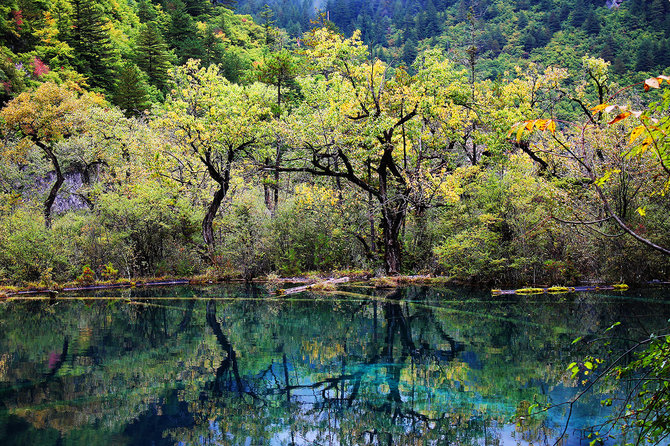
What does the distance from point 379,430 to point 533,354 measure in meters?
3.90

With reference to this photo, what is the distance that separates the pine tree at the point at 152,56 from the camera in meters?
40.0

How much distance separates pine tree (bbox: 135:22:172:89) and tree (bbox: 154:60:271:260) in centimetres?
2168

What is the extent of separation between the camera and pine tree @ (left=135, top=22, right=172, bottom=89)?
40.0 m

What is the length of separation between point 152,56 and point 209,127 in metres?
25.2

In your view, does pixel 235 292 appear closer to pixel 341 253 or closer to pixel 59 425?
pixel 341 253

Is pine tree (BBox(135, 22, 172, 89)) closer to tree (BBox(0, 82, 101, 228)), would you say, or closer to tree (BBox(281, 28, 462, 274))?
tree (BBox(0, 82, 101, 228))

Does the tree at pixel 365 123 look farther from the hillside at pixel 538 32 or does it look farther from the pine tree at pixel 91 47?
the pine tree at pixel 91 47

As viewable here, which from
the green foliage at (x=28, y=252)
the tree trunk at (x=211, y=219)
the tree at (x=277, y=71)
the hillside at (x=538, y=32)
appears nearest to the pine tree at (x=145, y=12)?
the hillside at (x=538, y=32)

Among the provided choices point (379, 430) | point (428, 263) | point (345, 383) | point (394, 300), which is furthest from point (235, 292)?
point (379, 430)

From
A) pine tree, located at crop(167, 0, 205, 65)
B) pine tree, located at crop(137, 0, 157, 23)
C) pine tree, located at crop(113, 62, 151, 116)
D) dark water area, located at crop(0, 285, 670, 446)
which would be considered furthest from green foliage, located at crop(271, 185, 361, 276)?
pine tree, located at crop(137, 0, 157, 23)

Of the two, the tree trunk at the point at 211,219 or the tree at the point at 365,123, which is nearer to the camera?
the tree at the point at 365,123

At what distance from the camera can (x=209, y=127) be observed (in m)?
19.5

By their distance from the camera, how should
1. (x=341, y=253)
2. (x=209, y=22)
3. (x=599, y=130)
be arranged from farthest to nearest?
1. (x=209, y=22)
2. (x=341, y=253)
3. (x=599, y=130)

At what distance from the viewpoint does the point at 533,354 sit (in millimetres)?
8031
